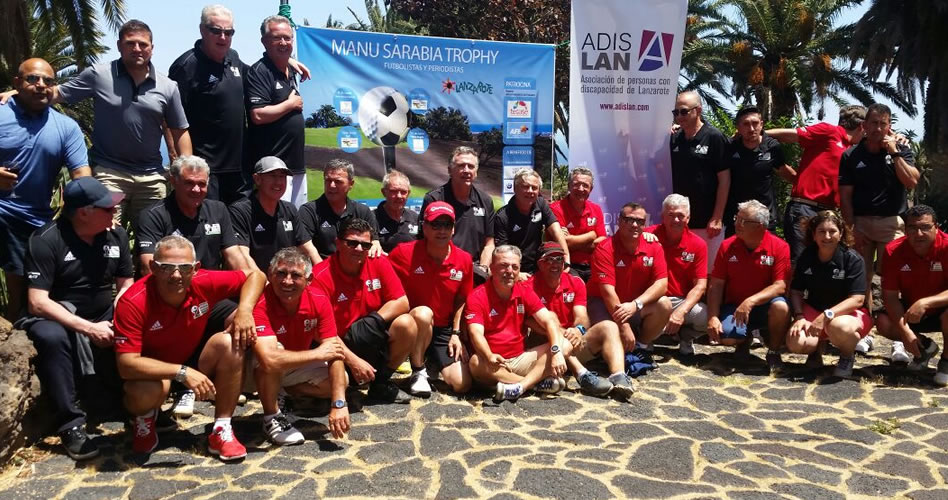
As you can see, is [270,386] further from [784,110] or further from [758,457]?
[784,110]

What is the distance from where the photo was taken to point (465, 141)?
9391mm

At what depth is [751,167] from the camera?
8.48 metres

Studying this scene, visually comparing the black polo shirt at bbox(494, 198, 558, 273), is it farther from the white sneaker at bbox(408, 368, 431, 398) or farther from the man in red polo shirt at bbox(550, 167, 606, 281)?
the white sneaker at bbox(408, 368, 431, 398)

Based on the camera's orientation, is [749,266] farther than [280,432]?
Yes

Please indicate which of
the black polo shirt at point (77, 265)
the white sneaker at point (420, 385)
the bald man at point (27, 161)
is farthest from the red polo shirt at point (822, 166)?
the bald man at point (27, 161)

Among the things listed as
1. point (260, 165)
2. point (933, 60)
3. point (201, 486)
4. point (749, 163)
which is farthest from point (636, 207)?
point (933, 60)

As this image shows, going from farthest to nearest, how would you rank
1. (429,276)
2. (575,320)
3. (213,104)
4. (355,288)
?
(575,320), (213,104), (429,276), (355,288)

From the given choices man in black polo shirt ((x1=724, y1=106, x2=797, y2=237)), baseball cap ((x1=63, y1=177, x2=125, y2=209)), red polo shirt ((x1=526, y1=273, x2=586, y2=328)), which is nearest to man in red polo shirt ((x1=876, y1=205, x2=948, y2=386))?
man in black polo shirt ((x1=724, y1=106, x2=797, y2=237))

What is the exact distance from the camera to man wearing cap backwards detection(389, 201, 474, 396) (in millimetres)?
6676

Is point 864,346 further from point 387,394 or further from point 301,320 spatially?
point 301,320

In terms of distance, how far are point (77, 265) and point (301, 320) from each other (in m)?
1.49

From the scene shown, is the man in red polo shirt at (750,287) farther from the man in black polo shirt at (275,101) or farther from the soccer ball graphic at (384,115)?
the man in black polo shirt at (275,101)

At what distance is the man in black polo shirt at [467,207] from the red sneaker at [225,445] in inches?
114

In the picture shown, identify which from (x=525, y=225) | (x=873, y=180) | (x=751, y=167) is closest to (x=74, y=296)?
(x=525, y=225)
